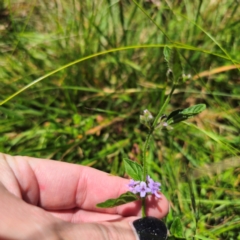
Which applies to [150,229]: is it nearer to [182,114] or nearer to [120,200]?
[120,200]

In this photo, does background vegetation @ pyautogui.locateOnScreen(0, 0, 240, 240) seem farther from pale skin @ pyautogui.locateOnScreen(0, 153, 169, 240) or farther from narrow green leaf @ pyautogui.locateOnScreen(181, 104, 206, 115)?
narrow green leaf @ pyautogui.locateOnScreen(181, 104, 206, 115)

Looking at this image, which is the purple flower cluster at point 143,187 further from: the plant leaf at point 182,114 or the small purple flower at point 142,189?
the plant leaf at point 182,114

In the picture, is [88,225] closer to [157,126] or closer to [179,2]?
[157,126]

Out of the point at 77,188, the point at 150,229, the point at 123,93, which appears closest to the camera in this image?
the point at 150,229

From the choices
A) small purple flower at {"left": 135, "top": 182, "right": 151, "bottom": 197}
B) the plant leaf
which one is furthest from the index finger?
the plant leaf

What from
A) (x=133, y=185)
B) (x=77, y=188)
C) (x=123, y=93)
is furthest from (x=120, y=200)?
(x=123, y=93)

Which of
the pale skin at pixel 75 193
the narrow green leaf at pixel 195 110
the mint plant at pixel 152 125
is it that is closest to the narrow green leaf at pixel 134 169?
the mint plant at pixel 152 125

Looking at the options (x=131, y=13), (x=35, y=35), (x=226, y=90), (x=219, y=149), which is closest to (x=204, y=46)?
(x=226, y=90)
